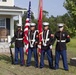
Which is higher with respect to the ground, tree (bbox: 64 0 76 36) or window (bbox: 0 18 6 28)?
tree (bbox: 64 0 76 36)

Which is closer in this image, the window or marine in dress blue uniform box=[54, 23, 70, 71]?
marine in dress blue uniform box=[54, 23, 70, 71]

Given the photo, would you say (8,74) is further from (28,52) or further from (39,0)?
(39,0)

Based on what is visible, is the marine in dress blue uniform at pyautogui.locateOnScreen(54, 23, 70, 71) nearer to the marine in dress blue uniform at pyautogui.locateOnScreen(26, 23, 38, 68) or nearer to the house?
the marine in dress blue uniform at pyautogui.locateOnScreen(26, 23, 38, 68)

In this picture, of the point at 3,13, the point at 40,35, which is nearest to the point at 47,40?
the point at 40,35

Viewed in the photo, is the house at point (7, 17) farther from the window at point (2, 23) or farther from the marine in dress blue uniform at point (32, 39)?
the marine in dress blue uniform at point (32, 39)

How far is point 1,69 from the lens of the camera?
12.7 m

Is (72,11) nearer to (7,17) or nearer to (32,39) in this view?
(32,39)

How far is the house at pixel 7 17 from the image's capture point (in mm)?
25639

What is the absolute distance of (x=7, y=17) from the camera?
27078mm

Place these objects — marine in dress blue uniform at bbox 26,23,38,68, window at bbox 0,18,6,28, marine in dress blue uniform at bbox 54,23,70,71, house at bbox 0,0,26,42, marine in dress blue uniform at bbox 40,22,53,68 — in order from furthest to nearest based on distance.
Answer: window at bbox 0,18,6,28 → house at bbox 0,0,26,42 → marine in dress blue uniform at bbox 26,23,38,68 → marine in dress blue uniform at bbox 40,22,53,68 → marine in dress blue uniform at bbox 54,23,70,71

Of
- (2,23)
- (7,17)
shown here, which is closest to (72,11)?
(2,23)

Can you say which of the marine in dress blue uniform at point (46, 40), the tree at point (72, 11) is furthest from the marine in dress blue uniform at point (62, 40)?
the tree at point (72, 11)

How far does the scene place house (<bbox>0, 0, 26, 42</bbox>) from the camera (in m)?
25.6

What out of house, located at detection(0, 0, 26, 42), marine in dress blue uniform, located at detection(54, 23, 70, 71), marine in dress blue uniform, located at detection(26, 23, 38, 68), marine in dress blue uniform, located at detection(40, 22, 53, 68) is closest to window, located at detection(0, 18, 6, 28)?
house, located at detection(0, 0, 26, 42)
